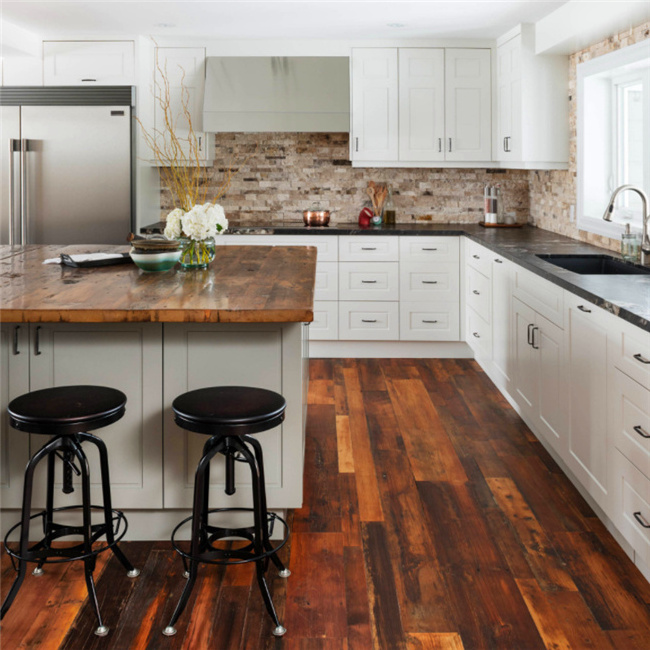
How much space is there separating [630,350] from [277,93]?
3.94 metres

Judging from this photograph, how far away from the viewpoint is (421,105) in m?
5.89

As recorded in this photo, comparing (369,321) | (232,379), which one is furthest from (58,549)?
(369,321)

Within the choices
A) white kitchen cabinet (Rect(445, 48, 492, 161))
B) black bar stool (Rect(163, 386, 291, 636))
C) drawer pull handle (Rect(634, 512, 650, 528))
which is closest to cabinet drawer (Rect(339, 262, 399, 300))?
white kitchen cabinet (Rect(445, 48, 492, 161))

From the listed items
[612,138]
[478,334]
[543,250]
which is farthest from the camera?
[478,334]

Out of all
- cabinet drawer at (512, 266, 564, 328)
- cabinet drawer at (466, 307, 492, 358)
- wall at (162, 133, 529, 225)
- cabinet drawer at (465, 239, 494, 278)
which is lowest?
cabinet drawer at (466, 307, 492, 358)

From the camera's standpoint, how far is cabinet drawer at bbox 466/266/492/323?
502cm

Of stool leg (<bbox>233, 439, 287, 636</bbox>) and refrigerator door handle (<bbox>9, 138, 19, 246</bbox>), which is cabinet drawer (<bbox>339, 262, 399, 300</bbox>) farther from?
stool leg (<bbox>233, 439, 287, 636</bbox>)

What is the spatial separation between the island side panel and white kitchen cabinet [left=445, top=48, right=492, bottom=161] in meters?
3.59

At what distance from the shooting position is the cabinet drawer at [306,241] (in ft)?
19.1

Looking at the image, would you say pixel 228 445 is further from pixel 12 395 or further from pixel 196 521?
pixel 12 395

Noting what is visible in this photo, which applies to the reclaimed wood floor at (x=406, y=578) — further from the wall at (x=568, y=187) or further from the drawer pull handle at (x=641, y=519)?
the wall at (x=568, y=187)

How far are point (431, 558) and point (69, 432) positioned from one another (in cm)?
134

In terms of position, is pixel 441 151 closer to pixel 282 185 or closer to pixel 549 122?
pixel 549 122

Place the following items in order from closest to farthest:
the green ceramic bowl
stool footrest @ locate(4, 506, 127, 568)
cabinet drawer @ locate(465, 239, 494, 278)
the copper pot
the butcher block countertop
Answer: stool footrest @ locate(4, 506, 127, 568) < the butcher block countertop < the green ceramic bowl < cabinet drawer @ locate(465, 239, 494, 278) < the copper pot
